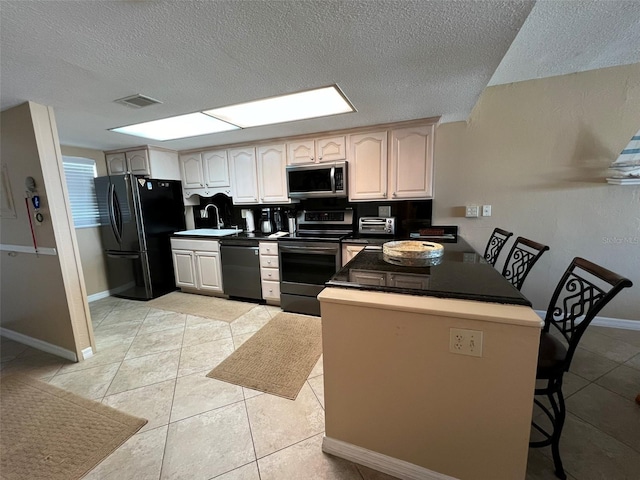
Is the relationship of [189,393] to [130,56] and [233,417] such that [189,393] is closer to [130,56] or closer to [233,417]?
[233,417]

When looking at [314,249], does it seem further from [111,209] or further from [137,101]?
[111,209]

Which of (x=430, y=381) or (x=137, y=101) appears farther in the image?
(x=137, y=101)

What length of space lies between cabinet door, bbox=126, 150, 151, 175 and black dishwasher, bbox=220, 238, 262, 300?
60.8 inches

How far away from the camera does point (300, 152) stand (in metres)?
3.26

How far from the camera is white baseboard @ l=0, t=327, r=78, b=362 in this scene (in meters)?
2.32

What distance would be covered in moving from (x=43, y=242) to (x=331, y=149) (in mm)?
2969

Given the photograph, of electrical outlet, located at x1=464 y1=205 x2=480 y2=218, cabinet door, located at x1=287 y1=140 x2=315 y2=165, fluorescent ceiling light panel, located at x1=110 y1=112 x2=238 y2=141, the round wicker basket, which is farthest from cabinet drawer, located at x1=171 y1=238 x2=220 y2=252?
electrical outlet, located at x1=464 y1=205 x2=480 y2=218

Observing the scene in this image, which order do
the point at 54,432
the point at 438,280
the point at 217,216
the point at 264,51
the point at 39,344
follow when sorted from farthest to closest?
the point at 217,216 → the point at 39,344 → the point at 54,432 → the point at 264,51 → the point at 438,280

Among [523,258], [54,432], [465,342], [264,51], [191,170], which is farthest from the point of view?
[191,170]

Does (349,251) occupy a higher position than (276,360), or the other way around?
(349,251)

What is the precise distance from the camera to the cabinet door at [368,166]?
295 cm

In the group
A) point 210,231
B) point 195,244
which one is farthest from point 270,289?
point 210,231

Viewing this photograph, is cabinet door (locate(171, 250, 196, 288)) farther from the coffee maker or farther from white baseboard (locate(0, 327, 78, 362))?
white baseboard (locate(0, 327, 78, 362))

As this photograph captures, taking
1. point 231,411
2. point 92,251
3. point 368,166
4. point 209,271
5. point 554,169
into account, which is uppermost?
point 368,166
